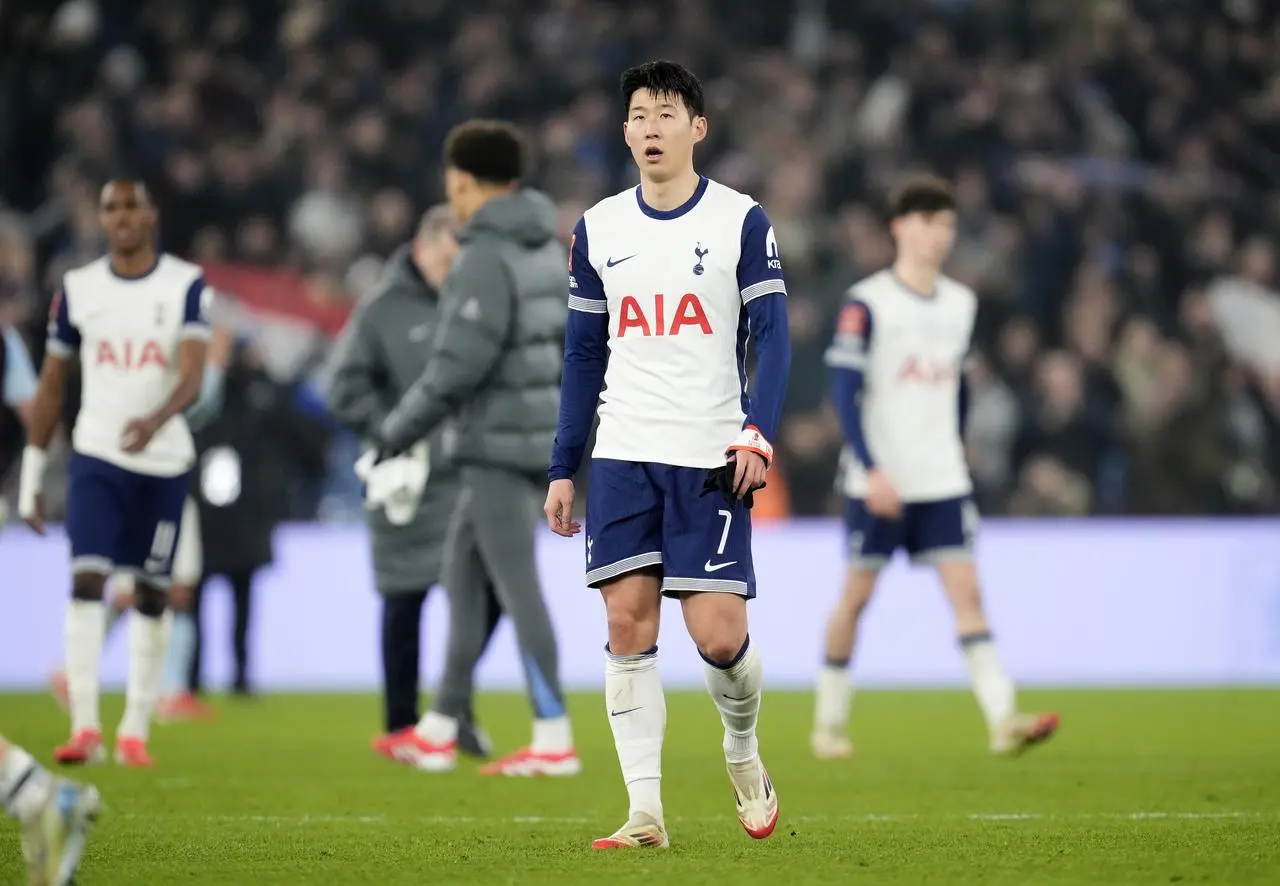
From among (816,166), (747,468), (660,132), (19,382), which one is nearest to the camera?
(747,468)

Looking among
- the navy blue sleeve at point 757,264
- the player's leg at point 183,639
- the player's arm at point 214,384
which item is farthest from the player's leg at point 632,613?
the player's leg at point 183,639

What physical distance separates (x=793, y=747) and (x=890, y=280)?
223 centimetres

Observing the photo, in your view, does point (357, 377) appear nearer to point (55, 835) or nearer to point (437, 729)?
point (437, 729)

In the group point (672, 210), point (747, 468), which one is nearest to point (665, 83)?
point (672, 210)

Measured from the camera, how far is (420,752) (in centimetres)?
825

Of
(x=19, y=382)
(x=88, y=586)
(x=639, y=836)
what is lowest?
(x=639, y=836)

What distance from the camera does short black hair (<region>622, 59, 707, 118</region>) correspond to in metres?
5.47

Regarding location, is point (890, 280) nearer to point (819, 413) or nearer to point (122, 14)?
point (819, 413)

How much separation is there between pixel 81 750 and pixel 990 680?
385 centimetres

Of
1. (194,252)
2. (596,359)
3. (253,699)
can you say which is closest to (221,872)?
(596,359)

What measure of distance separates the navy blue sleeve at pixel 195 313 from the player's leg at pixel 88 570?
2.16ft

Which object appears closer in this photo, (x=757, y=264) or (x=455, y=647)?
(x=757, y=264)

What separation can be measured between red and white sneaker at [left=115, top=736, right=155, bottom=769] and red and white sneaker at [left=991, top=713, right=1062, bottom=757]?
3594 mm

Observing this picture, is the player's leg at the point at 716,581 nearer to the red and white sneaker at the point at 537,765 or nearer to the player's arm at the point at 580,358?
the player's arm at the point at 580,358
